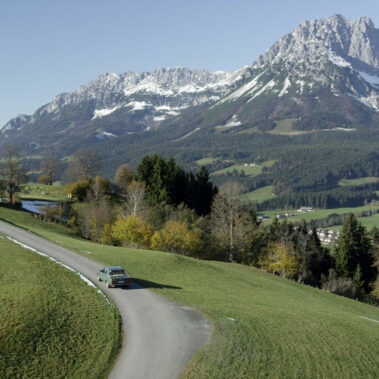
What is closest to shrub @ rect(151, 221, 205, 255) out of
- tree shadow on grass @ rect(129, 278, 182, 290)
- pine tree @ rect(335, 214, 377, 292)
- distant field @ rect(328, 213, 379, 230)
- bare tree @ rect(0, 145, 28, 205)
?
tree shadow on grass @ rect(129, 278, 182, 290)

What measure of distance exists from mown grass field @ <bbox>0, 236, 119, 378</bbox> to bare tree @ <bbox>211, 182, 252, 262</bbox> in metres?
42.3

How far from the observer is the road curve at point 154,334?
709 inches

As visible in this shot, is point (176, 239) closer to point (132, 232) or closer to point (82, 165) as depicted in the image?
point (132, 232)

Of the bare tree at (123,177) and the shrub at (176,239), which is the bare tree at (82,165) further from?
the shrub at (176,239)

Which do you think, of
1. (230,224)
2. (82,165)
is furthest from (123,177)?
(230,224)

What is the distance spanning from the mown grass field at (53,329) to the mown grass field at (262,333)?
5076 mm

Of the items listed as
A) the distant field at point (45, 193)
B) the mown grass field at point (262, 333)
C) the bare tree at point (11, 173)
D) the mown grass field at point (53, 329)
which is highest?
the bare tree at point (11, 173)

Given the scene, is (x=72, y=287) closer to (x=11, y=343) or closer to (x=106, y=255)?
(x=11, y=343)

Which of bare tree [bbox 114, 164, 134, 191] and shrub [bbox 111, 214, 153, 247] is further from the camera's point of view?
bare tree [bbox 114, 164, 134, 191]

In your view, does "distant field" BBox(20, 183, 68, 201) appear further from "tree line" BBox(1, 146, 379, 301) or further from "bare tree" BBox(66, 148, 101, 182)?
"bare tree" BBox(66, 148, 101, 182)

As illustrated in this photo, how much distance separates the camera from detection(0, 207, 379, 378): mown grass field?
62.1 feet

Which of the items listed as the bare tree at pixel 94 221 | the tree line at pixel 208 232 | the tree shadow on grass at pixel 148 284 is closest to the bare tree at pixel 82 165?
the tree line at pixel 208 232

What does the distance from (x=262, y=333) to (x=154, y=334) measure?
6.67 m

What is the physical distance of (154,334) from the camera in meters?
21.8
